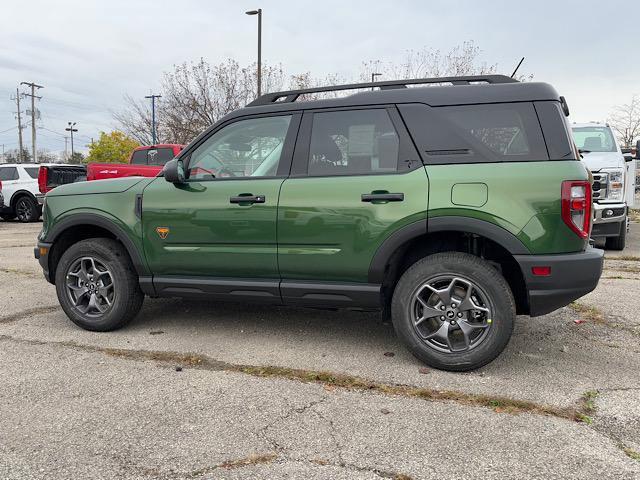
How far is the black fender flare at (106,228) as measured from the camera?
4.21m

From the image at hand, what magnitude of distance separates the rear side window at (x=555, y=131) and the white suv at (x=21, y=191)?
51.8 feet

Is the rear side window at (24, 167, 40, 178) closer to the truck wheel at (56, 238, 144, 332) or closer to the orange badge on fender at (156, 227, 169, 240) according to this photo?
the truck wheel at (56, 238, 144, 332)

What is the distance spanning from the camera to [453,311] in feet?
11.3

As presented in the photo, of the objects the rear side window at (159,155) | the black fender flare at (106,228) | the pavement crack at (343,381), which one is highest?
the rear side window at (159,155)

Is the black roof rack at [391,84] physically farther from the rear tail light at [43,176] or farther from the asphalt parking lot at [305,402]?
A: the rear tail light at [43,176]

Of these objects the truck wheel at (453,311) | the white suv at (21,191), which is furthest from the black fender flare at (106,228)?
the white suv at (21,191)

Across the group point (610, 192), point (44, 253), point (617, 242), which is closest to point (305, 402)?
point (44, 253)

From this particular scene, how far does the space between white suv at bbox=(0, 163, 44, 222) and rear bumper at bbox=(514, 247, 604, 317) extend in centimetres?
1582

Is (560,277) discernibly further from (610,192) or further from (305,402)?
(610,192)

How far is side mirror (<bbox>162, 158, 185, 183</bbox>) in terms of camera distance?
13.0 feet

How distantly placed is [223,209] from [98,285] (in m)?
1.41

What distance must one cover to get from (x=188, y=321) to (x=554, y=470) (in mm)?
3327

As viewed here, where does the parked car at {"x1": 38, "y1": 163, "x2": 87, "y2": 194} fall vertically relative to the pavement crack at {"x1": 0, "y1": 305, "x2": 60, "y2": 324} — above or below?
above

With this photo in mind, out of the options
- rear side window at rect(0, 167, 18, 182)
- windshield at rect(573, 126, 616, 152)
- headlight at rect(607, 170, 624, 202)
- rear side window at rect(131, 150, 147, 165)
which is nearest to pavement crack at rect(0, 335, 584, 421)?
headlight at rect(607, 170, 624, 202)
